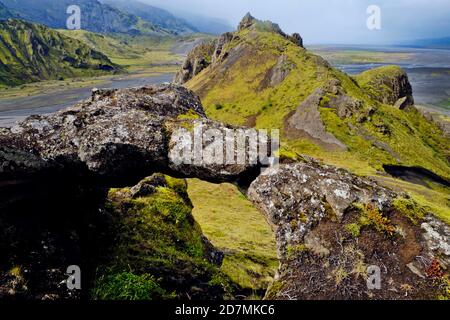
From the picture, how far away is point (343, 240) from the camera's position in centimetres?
1277

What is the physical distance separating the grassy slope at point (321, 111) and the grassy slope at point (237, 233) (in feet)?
42.1

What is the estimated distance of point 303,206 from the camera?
1357 centimetres

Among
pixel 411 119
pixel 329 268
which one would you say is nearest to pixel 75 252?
pixel 329 268

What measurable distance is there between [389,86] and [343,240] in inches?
4794

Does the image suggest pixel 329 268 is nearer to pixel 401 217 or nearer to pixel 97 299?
pixel 401 217

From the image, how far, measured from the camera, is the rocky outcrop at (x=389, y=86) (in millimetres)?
114812

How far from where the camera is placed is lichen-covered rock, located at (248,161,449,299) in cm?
1198

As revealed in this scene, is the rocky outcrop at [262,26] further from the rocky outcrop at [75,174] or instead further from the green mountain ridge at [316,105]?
the rocky outcrop at [75,174]

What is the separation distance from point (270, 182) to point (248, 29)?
12019 centimetres

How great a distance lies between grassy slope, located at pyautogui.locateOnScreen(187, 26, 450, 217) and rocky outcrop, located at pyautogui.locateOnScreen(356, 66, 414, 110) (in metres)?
8.60

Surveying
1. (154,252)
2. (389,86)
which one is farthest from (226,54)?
(154,252)

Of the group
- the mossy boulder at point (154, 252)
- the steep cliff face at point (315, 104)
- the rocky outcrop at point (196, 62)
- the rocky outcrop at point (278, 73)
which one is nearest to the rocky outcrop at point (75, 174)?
the mossy boulder at point (154, 252)

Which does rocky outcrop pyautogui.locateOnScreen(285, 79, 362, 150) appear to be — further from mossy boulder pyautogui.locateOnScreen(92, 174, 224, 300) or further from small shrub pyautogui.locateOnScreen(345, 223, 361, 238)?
small shrub pyautogui.locateOnScreen(345, 223, 361, 238)

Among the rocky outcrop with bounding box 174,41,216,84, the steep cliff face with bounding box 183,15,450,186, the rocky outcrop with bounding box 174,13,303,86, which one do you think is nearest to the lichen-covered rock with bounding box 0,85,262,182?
the steep cliff face with bounding box 183,15,450,186
